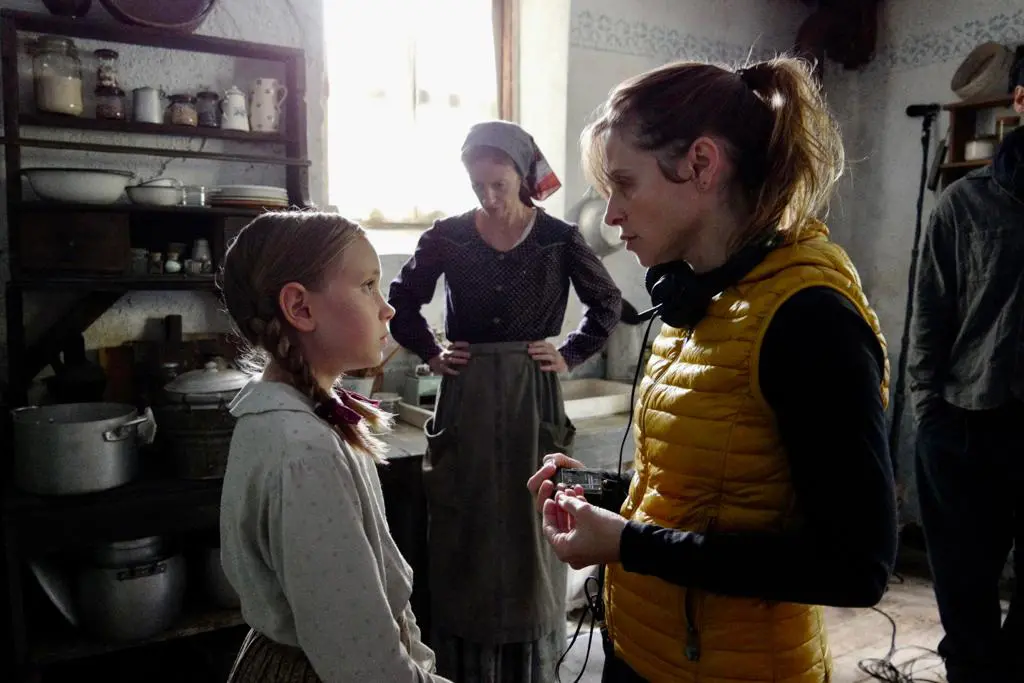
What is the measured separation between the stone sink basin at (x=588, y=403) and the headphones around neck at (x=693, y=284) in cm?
175

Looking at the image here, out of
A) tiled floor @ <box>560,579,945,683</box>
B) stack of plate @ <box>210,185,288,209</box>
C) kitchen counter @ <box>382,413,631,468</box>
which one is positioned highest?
stack of plate @ <box>210,185,288,209</box>

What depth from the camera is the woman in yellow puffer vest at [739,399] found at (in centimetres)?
79

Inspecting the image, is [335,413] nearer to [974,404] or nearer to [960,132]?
[974,404]

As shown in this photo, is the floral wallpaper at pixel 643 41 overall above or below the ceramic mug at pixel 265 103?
above

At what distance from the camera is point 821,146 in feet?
3.12

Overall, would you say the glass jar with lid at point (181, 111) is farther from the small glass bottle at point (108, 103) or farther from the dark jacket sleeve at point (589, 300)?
the dark jacket sleeve at point (589, 300)

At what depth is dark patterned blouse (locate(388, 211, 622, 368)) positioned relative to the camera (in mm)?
2164

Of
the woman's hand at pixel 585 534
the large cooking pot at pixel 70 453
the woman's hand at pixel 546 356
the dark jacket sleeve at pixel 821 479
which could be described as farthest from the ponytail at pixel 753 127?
the large cooking pot at pixel 70 453

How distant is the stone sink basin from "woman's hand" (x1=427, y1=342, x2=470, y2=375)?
0.52 meters

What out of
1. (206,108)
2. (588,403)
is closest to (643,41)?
(588,403)

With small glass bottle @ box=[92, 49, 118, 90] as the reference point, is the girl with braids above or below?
below

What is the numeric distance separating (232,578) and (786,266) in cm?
81

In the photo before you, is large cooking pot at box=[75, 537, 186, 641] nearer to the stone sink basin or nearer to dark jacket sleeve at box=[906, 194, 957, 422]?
the stone sink basin

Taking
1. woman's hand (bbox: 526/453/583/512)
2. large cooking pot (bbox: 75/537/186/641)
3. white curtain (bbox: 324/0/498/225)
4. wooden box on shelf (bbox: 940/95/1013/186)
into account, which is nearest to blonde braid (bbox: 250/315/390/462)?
woman's hand (bbox: 526/453/583/512)
